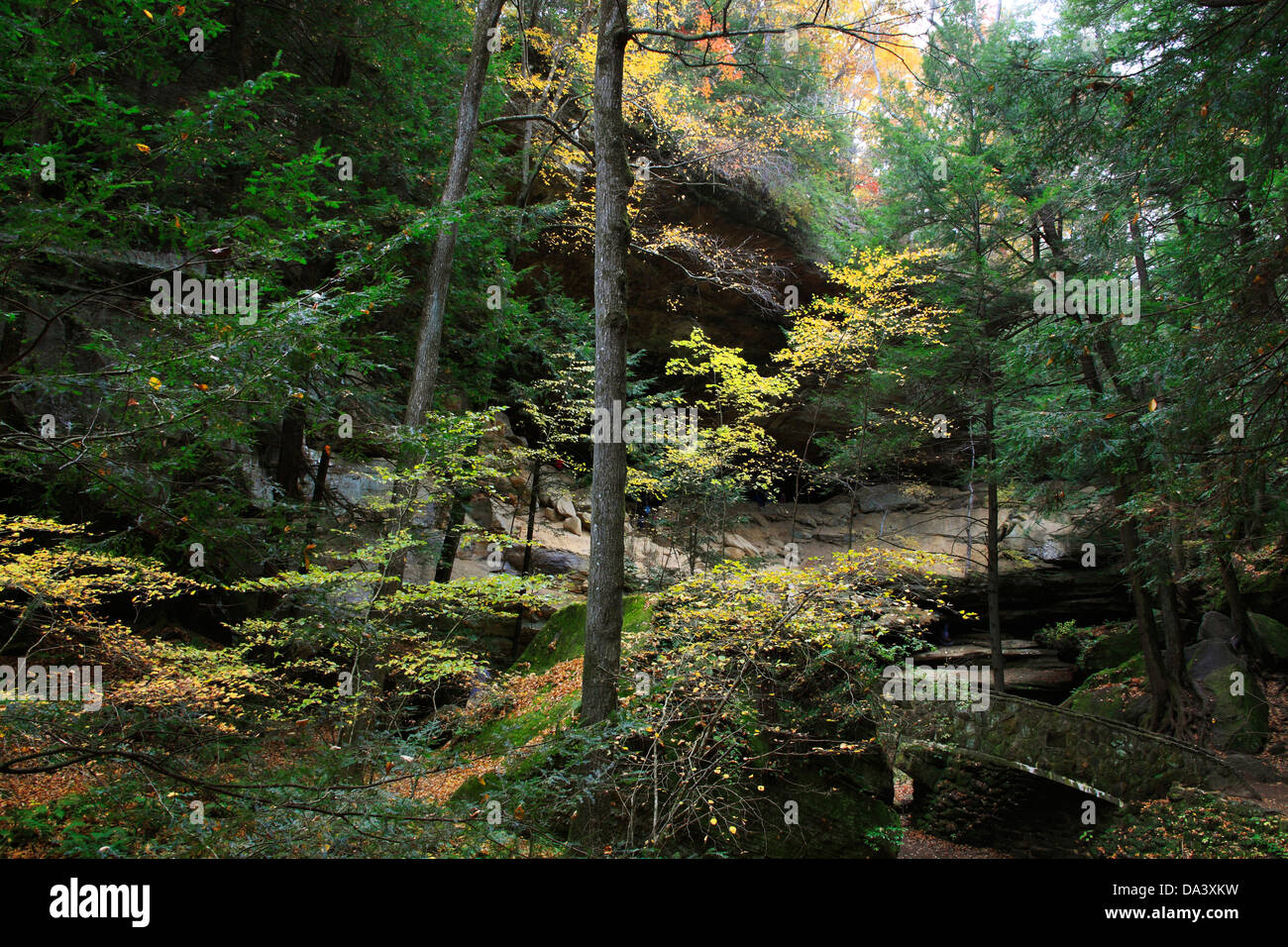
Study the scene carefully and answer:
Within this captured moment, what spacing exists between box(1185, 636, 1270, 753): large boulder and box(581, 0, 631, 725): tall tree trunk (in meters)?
11.7

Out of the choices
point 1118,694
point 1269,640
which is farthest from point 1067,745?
point 1269,640

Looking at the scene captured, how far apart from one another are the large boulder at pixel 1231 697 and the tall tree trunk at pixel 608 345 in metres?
11.7

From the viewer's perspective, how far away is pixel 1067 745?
304 inches

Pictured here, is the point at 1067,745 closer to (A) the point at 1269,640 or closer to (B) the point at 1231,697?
(B) the point at 1231,697

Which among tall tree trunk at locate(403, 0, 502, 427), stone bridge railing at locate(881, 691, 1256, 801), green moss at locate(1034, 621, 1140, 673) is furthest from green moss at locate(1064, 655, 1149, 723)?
tall tree trunk at locate(403, 0, 502, 427)

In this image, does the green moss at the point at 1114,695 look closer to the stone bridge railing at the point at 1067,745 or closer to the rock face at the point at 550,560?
the stone bridge railing at the point at 1067,745

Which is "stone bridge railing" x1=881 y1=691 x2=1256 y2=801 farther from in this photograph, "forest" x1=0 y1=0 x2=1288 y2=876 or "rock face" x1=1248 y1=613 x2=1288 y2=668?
"rock face" x1=1248 y1=613 x2=1288 y2=668

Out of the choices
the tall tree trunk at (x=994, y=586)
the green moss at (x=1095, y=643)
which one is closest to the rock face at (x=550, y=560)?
the tall tree trunk at (x=994, y=586)

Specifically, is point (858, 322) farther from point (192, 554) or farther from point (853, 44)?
point (192, 554)

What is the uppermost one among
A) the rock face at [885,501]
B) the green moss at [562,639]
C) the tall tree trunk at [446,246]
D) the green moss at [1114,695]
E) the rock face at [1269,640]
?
the tall tree trunk at [446,246]

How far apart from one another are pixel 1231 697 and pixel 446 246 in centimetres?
1479

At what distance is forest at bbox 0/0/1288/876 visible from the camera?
399 centimetres

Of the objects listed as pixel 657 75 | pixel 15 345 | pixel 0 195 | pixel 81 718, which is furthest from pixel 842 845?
pixel 657 75

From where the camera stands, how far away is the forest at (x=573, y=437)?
3.99 metres
